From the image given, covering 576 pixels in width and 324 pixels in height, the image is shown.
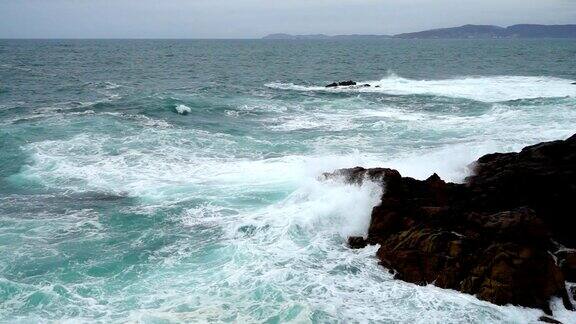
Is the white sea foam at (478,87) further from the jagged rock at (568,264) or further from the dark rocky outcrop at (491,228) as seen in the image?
the jagged rock at (568,264)

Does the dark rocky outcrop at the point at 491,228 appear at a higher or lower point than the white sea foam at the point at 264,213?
higher

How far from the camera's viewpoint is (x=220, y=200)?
16.4 meters

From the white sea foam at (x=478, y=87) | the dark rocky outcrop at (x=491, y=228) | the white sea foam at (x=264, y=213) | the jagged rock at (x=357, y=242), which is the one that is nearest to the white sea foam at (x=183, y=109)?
the white sea foam at (x=264, y=213)

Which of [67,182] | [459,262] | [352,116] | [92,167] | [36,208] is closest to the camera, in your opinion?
[459,262]

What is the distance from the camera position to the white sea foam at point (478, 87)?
38.9 meters

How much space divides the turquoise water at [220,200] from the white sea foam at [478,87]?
1464mm

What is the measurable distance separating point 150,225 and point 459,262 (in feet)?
27.5

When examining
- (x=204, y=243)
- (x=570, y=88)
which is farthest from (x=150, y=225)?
(x=570, y=88)

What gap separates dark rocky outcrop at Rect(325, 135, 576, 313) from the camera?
1023 centimetres

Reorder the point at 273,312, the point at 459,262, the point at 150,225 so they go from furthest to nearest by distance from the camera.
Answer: the point at 150,225
the point at 459,262
the point at 273,312

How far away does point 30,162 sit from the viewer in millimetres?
20500

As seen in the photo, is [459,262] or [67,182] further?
[67,182]

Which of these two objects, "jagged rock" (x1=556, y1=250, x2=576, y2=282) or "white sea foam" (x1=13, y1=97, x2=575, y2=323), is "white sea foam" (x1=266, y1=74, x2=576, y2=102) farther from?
"jagged rock" (x1=556, y1=250, x2=576, y2=282)

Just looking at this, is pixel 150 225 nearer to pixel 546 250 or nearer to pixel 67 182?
pixel 67 182
